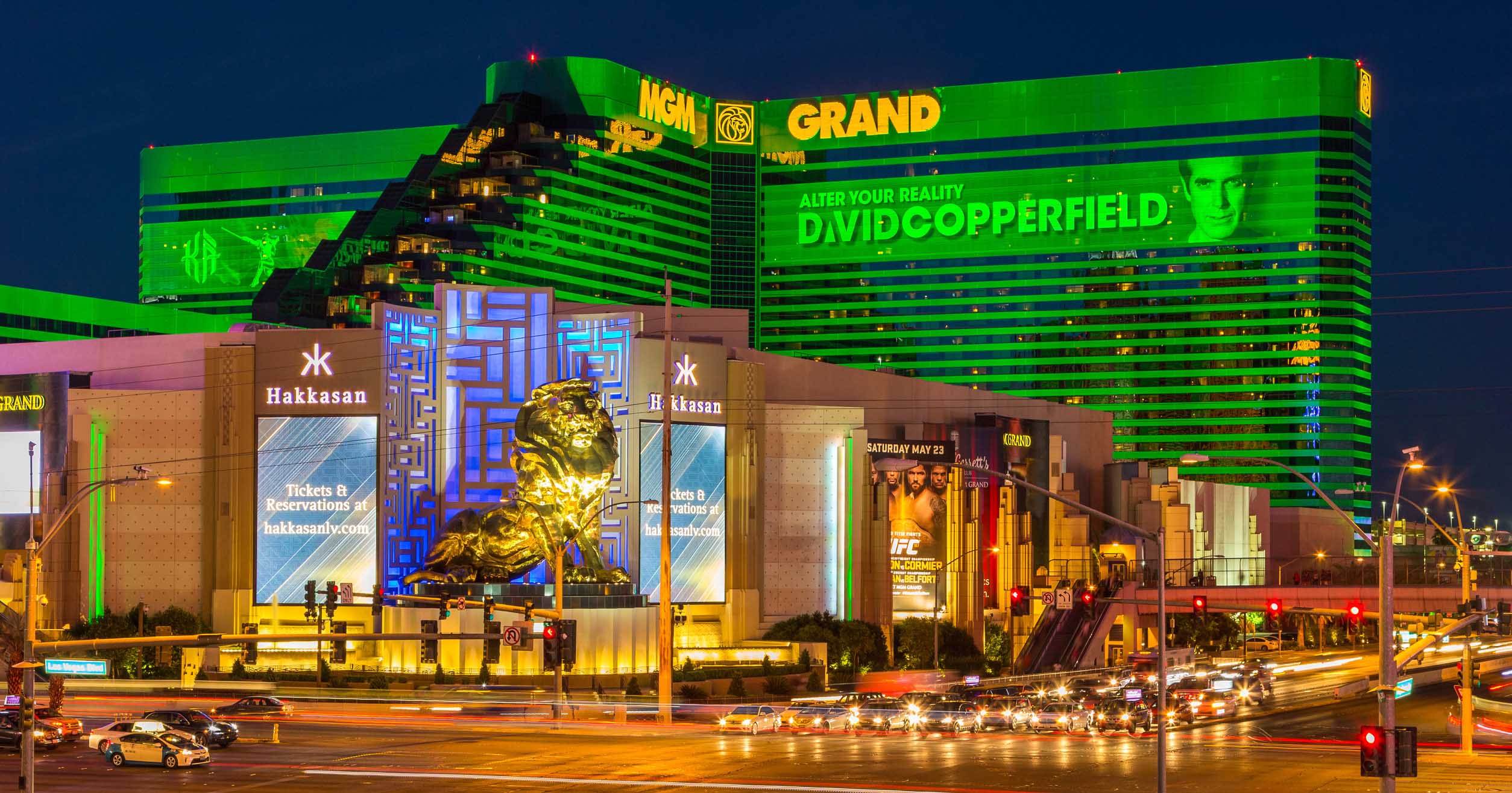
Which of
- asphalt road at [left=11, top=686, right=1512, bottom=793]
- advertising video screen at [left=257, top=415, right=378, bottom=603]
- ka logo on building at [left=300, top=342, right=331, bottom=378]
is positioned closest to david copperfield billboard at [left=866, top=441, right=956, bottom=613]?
advertising video screen at [left=257, top=415, right=378, bottom=603]

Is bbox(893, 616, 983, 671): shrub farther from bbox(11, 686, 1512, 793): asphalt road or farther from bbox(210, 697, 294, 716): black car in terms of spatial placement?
bbox(210, 697, 294, 716): black car

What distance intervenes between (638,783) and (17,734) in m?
23.4

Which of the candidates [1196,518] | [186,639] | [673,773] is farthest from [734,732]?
[1196,518]

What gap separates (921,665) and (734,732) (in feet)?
121

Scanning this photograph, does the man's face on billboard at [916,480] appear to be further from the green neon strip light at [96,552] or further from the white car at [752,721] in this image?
the green neon strip light at [96,552]

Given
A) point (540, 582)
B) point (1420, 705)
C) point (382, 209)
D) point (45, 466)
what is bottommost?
point (1420, 705)

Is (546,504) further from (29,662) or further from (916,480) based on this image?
(29,662)

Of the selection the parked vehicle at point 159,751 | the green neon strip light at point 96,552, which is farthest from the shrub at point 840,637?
the parked vehicle at point 159,751

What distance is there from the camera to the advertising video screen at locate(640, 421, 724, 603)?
9681cm

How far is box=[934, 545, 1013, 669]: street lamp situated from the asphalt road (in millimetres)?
26753

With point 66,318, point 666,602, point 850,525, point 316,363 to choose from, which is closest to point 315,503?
point 316,363

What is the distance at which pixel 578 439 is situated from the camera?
8106 cm

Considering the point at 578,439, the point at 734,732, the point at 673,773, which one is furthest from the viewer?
the point at 578,439

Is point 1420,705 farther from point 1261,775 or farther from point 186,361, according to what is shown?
point 186,361
